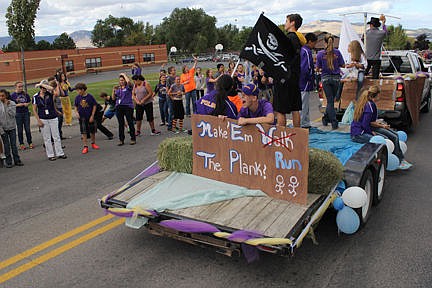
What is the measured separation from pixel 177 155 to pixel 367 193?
2.47 meters

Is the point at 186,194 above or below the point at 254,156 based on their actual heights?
below

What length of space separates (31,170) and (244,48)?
5.62 m

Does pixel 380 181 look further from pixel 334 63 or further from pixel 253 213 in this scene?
pixel 334 63

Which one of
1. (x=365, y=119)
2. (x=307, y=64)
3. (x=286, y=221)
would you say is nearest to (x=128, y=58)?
(x=307, y=64)

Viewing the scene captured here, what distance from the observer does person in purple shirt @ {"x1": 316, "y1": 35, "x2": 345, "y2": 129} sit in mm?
8039

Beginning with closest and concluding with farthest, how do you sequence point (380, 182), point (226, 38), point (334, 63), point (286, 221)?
point (286, 221), point (380, 182), point (334, 63), point (226, 38)

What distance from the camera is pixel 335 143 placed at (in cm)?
648

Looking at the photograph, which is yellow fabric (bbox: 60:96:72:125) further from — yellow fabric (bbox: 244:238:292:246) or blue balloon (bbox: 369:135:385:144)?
yellow fabric (bbox: 244:238:292:246)

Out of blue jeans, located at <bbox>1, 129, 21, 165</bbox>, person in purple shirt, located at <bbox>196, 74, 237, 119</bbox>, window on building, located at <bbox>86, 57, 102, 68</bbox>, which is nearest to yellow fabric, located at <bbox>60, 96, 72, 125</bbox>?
blue jeans, located at <bbox>1, 129, 21, 165</bbox>

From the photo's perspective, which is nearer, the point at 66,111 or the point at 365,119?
the point at 365,119

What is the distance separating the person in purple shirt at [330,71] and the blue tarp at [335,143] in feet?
1.81

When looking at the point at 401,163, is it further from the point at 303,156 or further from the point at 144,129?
the point at 144,129

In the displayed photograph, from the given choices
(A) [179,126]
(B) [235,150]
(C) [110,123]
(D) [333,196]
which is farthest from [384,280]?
(C) [110,123]

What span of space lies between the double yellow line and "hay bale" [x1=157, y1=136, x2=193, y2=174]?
97 centimetres
